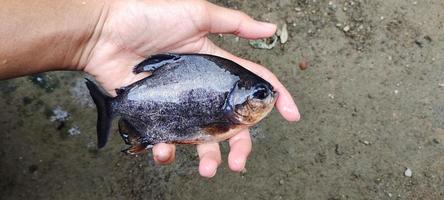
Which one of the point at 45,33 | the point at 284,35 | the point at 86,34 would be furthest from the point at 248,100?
the point at 284,35

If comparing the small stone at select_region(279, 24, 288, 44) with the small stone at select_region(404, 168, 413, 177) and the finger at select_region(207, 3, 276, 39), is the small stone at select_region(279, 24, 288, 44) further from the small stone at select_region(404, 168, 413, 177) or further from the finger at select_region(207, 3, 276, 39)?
the small stone at select_region(404, 168, 413, 177)

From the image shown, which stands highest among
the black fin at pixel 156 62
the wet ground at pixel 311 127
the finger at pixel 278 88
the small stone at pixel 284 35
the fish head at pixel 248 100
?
the black fin at pixel 156 62

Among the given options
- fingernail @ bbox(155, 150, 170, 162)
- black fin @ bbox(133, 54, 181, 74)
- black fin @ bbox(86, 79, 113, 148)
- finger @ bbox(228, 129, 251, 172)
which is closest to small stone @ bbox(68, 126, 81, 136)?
black fin @ bbox(86, 79, 113, 148)

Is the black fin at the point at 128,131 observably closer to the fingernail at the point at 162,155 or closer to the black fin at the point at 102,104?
the black fin at the point at 102,104

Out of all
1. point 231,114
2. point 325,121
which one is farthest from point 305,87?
point 231,114

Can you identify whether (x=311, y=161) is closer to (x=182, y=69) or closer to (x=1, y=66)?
(x=182, y=69)

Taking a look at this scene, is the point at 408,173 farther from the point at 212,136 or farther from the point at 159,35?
the point at 159,35

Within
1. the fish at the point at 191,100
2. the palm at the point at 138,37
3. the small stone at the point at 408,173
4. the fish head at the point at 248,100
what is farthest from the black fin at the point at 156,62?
the small stone at the point at 408,173
